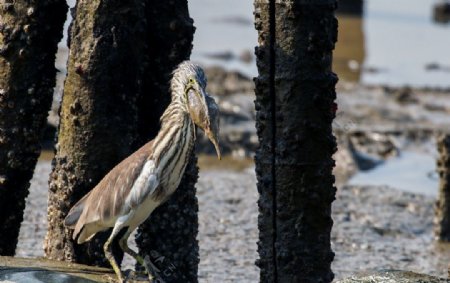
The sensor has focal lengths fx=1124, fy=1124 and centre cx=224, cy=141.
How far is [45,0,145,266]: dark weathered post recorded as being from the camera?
605 centimetres

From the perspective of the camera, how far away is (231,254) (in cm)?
901

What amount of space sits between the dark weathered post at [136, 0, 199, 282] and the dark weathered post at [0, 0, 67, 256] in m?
0.58

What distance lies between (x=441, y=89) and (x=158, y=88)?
11.5m

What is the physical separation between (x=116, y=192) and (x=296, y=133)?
0.97m

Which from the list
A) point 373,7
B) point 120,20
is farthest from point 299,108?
point 373,7

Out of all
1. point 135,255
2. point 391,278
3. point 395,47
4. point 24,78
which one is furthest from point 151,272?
point 395,47

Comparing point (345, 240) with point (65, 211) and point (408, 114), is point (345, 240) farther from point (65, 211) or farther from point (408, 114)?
point (408, 114)

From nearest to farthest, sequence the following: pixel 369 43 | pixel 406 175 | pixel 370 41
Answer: pixel 406 175 < pixel 369 43 < pixel 370 41

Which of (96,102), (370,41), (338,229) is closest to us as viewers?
(96,102)

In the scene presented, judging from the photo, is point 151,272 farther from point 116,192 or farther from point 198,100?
point 198,100

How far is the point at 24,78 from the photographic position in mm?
6422

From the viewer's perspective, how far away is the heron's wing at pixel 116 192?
5559mm

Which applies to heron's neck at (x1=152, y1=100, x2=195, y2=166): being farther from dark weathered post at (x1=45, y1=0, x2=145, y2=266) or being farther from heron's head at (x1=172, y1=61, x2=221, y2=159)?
dark weathered post at (x1=45, y1=0, x2=145, y2=266)

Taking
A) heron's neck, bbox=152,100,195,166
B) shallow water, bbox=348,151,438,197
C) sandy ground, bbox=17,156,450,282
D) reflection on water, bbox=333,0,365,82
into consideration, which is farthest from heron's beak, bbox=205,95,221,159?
reflection on water, bbox=333,0,365,82
